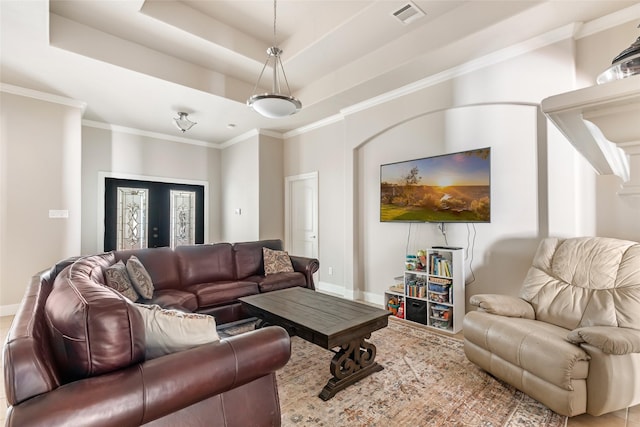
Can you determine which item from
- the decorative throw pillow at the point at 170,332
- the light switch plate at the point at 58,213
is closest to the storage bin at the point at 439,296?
the decorative throw pillow at the point at 170,332

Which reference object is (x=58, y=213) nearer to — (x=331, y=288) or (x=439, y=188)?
(x=331, y=288)

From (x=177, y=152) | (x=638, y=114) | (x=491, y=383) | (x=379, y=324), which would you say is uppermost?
(x=177, y=152)

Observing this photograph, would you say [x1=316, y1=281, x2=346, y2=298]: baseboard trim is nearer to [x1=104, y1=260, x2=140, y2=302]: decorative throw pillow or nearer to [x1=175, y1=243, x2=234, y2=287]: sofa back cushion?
[x1=175, y1=243, x2=234, y2=287]: sofa back cushion

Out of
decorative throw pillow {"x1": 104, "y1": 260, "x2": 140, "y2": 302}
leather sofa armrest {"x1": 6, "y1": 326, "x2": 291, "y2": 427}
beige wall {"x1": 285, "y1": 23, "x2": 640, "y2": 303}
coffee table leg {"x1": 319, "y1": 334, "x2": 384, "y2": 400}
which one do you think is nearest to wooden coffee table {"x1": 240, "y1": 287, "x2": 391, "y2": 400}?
coffee table leg {"x1": 319, "y1": 334, "x2": 384, "y2": 400}

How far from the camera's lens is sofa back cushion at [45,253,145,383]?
3.58 ft

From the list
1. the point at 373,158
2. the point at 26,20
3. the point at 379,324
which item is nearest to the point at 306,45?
the point at 373,158

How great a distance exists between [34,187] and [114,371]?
4.32 m

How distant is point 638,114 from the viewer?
49 centimetres

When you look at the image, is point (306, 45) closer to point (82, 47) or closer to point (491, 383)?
point (82, 47)

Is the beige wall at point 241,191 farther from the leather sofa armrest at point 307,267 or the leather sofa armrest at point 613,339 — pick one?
the leather sofa armrest at point 613,339

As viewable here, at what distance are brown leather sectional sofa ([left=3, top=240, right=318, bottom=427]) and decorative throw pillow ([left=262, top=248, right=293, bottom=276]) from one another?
2.50 m

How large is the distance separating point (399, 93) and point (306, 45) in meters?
1.38

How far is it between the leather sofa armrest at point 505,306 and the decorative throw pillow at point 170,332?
6.71 ft

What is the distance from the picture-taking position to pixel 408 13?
291 cm
